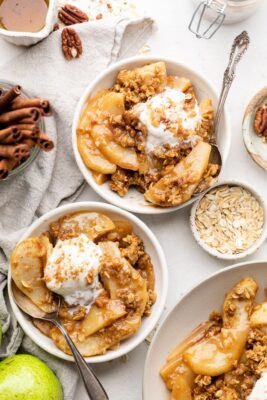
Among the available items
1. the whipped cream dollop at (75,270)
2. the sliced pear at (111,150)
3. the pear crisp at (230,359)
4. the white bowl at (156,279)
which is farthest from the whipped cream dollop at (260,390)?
the sliced pear at (111,150)

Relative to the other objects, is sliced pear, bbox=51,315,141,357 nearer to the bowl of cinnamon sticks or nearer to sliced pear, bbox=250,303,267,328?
sliced pear, bbox=250,303,267,328

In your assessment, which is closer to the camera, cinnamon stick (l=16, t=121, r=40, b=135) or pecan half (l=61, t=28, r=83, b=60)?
cinnamon stick (l=16, t=121, r=40, b=135)

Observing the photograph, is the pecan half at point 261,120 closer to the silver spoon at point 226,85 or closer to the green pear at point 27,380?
the silver spoon at point 226,85

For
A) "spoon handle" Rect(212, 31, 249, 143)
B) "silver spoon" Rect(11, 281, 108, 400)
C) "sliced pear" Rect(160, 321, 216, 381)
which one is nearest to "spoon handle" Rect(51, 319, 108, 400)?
"silver spoon" Rect(11, 281, 108, 400)

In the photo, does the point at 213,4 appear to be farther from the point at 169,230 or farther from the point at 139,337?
the point at 139,337

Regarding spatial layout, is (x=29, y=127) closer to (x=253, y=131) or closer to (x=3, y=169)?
(x=3, y=169)

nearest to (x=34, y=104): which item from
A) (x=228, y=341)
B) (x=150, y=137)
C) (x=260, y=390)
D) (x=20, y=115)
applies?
(x=20, y=115)

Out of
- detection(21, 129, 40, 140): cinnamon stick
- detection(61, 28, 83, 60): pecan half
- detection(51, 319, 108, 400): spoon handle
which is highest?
detection(61, 28, 83, 60): pecan half
